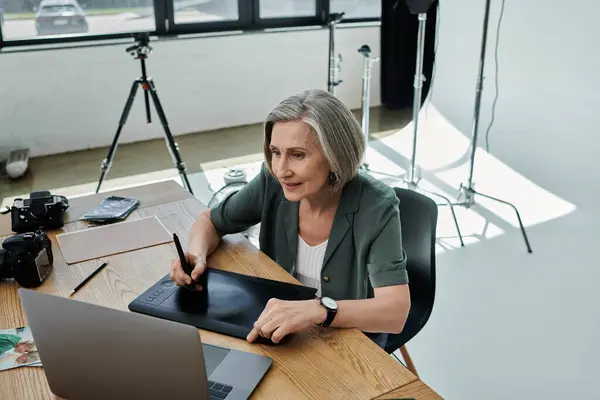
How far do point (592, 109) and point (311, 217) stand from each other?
2469 mm

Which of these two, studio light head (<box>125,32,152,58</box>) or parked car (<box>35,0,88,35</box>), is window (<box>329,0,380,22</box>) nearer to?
parked car (<box>35,0,88,35</box>)

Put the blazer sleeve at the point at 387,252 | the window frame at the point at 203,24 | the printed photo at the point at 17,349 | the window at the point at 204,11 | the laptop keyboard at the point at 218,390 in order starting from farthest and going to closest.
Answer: the window at the point at 204,11
the window frame at the point at 203,24
the blazer sleeve at the point at 387,252
the printed photo at the point at 17,349
the laptop keyboard at the point at 218,390

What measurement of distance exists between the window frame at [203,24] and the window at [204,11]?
0.11ft

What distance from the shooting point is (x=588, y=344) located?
7.54 feet

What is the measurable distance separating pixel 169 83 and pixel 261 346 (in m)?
3.82

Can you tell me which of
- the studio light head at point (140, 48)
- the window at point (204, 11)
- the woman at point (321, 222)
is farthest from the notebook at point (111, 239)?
the window at point (204, 11)

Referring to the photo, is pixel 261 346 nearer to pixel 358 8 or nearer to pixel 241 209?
pixel 241 209

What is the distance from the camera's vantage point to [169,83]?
4.65 meters

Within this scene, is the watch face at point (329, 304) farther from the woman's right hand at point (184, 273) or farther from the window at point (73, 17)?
the window at point (73, 17)

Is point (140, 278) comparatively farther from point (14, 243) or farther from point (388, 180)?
point (388, 180)

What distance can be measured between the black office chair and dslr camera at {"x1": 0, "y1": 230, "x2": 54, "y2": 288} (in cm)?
87

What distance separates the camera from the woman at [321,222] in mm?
1255

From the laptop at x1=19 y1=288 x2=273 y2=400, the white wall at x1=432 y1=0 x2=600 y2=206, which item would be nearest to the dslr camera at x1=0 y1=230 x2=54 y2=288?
the laptop at x1=19 y1=288 x2=273 y2=400

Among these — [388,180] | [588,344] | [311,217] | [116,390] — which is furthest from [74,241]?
[388,180]
